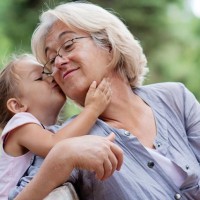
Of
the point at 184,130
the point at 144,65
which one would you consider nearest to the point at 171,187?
the point at 184,130

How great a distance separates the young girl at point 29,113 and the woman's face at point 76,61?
41 mm

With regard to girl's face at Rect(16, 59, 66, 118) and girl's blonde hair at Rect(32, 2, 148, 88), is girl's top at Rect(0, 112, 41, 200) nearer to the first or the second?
girl's face at Rect(16, 59, 66, 118)

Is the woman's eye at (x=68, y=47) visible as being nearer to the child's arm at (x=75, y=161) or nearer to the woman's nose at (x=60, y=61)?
the woman's nose at (x=60, y=61)

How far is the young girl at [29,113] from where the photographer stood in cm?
187

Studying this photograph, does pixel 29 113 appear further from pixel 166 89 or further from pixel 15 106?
pixel 166 89

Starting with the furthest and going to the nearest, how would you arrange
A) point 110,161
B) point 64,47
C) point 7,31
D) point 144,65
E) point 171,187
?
point 7,31 → point 144,65 → point 64,47 → point 171,187 → point 110,161

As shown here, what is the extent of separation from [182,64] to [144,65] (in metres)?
3.68

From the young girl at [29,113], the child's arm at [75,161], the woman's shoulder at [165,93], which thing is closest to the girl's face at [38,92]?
the young girl at [29,113]

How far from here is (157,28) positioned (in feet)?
19.9

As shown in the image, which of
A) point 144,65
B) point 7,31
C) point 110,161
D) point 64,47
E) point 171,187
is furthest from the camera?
point 7,31

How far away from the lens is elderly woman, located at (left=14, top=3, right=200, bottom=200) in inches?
72.7

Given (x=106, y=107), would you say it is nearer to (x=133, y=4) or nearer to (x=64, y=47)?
(x=64, y=47)

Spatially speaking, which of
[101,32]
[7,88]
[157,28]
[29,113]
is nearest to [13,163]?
[29,113]

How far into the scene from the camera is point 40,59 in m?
2.13
